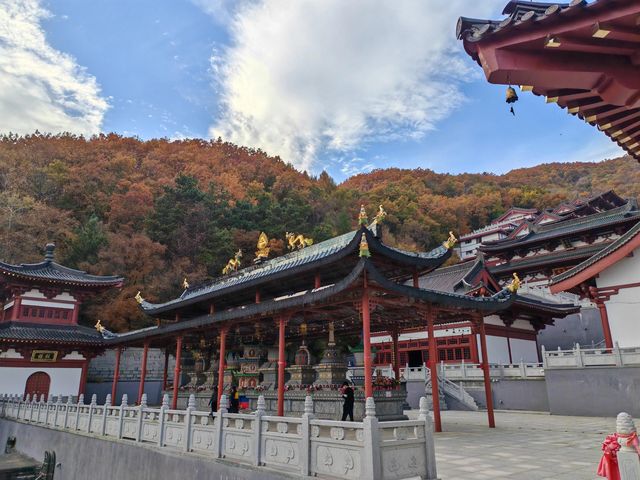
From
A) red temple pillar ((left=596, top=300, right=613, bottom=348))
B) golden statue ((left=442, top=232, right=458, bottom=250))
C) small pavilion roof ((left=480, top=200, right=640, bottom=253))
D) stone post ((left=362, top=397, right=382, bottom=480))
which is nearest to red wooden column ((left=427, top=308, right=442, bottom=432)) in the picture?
golden statue ((left=442, top=232, right=458, bottom=250))

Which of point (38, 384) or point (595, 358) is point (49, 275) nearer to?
point (38, 384)

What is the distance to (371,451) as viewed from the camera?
7121 millimetres

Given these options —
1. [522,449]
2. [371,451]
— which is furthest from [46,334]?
[522,449]

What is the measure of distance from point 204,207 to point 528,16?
157ft

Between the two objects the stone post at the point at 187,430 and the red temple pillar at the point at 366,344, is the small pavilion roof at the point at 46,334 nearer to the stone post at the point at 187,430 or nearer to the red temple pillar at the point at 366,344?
the stone post at the point at 187,430

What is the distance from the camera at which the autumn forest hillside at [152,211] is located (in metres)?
41.7

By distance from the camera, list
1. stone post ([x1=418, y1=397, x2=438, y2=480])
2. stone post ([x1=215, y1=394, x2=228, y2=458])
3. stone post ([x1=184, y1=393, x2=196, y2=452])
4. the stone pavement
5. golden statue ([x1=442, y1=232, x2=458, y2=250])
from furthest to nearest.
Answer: golden statue ([x1=442, y1=232, x2=458, y2=250])
stone post ([x1=184, y1=393, x2=196, y2=452])
stone post ([x1=215, y1=394, x2=228, y2=458])
the stone pavement
stone post ([x1=418, y1=397, x2=438, y2=480])

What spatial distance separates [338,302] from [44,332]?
941 inches

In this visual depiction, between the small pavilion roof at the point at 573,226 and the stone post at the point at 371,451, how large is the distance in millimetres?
33981

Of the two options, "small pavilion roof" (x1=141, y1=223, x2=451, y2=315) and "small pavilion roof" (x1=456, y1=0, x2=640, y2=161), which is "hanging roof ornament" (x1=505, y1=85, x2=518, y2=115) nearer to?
"small pavilion roof" (x1=456, y1=0, x2=640, y2=161)

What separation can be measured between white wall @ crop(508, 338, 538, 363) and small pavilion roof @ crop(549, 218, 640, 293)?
29.6 feet

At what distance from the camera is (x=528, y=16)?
4.32m

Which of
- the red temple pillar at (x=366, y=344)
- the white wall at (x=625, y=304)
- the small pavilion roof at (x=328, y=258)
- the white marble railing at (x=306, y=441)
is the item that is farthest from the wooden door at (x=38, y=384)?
the white wall at (x=625, y=304)

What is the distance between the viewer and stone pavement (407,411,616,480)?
8.32 metres
